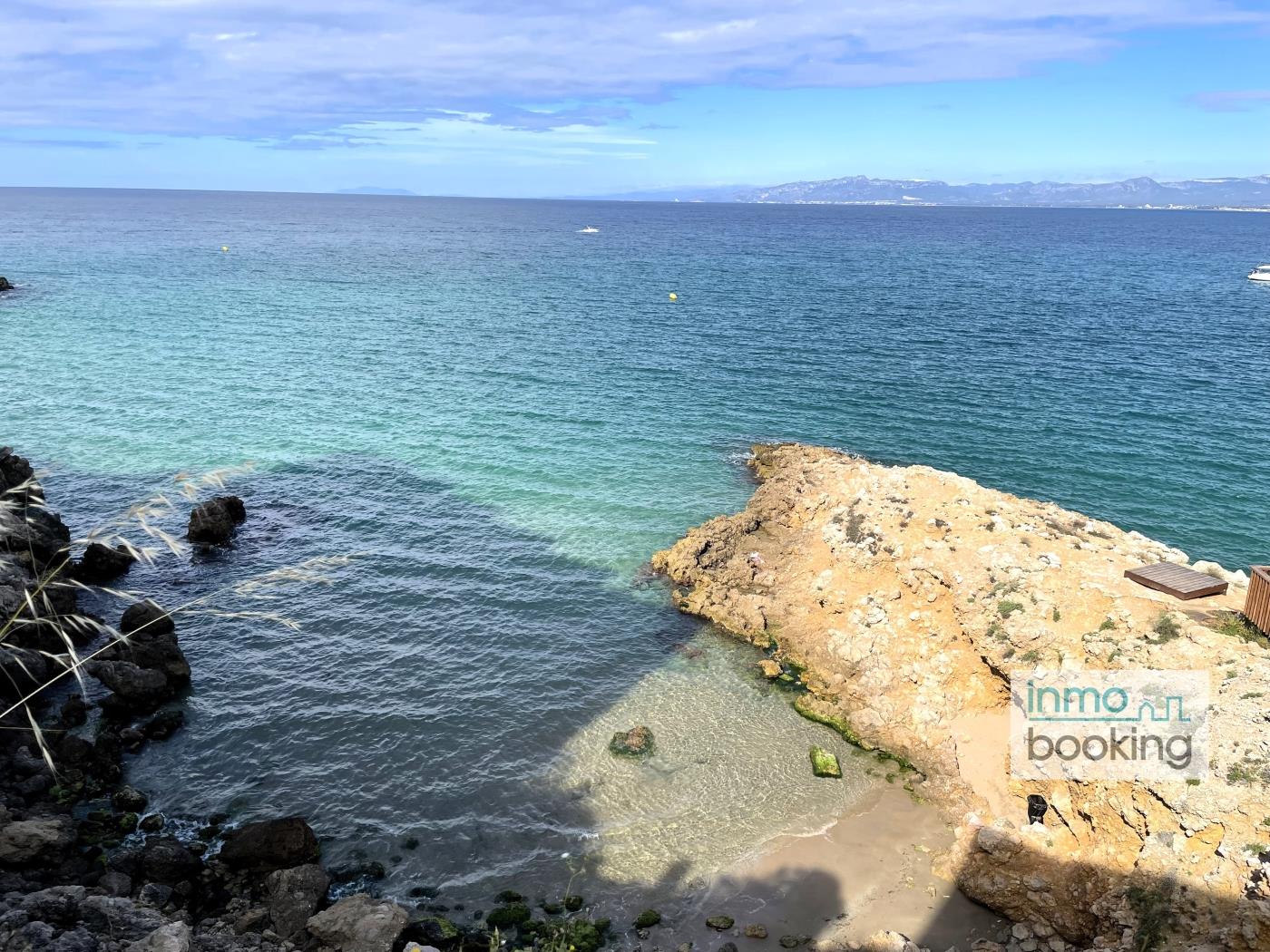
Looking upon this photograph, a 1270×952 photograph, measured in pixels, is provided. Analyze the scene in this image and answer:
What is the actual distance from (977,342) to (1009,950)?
6417 cm

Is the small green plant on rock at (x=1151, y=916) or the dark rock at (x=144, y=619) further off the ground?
the dark rock at (x=144, y=619)

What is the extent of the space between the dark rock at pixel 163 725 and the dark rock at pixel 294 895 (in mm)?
7934

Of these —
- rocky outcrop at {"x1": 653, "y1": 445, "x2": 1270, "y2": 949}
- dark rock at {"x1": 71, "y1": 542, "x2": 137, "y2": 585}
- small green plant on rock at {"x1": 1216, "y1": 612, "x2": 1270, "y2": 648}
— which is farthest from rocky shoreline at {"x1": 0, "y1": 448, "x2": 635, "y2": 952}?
small green plant on rock at {"x1": 1216, "y1": 612, "x2": 1270, "y2": 648}

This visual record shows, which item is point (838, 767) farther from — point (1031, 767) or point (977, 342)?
point (977, 342)

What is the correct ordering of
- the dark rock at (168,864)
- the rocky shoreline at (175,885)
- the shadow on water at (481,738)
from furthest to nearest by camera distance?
the shadow on water at (481,738) → the dark rock at (168,864) → the rocky shoreline at (175,885)

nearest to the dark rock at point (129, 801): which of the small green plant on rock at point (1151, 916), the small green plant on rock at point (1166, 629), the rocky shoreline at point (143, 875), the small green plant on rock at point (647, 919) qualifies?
the rocky shoreline at point (143, 875)

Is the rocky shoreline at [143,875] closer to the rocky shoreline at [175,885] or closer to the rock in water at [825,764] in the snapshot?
the rocky shoreline at [175,885]

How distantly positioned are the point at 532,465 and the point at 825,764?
85.8 feet

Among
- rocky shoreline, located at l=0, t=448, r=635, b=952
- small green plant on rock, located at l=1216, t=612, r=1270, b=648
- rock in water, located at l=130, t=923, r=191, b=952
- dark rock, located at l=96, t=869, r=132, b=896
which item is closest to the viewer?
rock in water, located at l=130, t=923, r=191, b=952

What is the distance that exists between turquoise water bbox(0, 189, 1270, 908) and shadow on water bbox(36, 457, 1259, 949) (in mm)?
120

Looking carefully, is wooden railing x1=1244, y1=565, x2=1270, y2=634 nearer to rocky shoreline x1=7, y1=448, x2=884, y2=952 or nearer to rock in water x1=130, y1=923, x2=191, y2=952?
rocky shoreline x1=7, y1=448, x2=884, y2=952

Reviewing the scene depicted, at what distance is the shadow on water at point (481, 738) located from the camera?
68.7 feet

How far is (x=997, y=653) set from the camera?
25.5 meters

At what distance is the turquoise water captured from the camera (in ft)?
79.6
